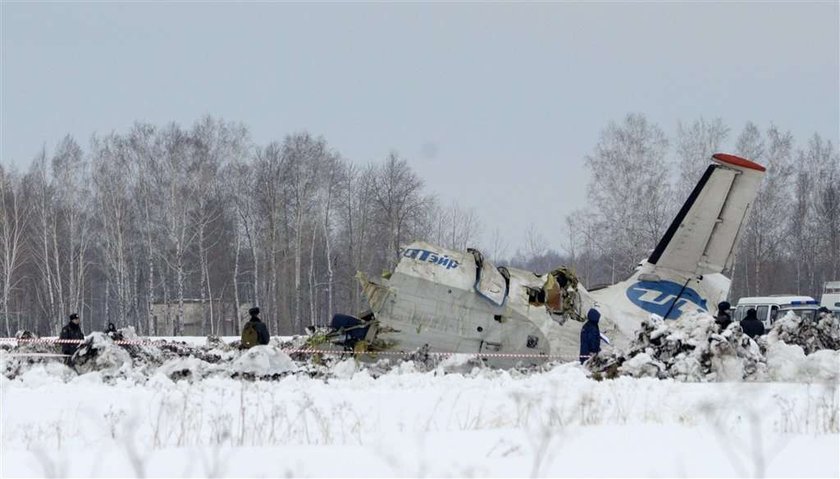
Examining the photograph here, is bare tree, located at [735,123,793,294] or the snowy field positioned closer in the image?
the snowy field

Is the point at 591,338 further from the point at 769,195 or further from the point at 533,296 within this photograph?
the point at 769,195

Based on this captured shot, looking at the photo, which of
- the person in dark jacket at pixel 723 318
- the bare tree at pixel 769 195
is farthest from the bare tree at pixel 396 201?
the person in dark jacket at pixel 723 318

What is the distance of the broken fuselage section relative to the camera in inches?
790

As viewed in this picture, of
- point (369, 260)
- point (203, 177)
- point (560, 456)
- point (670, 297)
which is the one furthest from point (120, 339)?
point (369, 260)

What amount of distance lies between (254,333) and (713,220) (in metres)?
9.82

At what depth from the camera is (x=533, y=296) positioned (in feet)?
67.1

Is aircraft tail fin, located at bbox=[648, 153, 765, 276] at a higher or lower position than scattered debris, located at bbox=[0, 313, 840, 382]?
higher

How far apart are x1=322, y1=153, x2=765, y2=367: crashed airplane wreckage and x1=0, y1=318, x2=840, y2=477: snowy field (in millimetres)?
3141

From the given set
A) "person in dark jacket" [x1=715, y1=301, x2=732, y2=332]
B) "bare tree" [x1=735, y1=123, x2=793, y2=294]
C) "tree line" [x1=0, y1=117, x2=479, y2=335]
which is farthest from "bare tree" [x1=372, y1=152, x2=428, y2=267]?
"person in dark jacket" [x1=715, y1=301, x2=732, y2=332]

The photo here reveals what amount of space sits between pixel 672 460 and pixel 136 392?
877 centimetres

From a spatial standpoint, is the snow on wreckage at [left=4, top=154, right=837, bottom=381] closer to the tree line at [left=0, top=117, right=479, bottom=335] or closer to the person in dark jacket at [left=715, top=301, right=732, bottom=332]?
the person in dark jacket at [left=715, top=301, right=732, bottom=332]

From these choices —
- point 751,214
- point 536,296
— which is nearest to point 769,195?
point 751,214

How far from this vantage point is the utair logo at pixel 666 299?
815 inches

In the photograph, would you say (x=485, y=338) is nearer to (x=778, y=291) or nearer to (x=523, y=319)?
(x=523, y=319)
